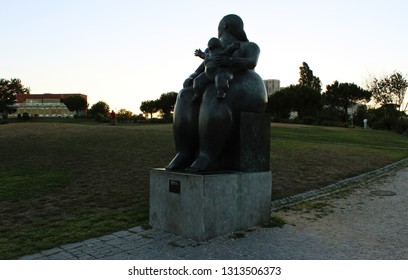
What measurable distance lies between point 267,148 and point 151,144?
39.9ft

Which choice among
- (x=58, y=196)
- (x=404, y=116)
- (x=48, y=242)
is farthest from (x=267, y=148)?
(x=404, y=116)

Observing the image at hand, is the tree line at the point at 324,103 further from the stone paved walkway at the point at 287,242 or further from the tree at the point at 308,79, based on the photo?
the stone paved walkway at the point at 287,242

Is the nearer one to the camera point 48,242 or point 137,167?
point 48,242

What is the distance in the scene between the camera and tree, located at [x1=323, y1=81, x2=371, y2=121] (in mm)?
70938

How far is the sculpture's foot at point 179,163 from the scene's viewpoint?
5.29 meters

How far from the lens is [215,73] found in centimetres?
509

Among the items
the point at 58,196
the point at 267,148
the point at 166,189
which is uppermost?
the point at 267,148

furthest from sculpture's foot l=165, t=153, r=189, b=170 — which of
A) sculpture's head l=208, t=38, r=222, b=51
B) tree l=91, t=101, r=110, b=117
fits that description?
tree l=91, t=101, r=110, b=117

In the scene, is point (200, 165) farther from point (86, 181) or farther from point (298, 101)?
point (298, 101)

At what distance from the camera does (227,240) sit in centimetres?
464

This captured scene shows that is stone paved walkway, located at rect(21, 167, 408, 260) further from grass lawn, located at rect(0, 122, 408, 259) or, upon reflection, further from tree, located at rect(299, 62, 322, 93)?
tree, located at rect(299, 62, 322, 93)

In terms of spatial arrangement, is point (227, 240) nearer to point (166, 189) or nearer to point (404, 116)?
point (166, 189)

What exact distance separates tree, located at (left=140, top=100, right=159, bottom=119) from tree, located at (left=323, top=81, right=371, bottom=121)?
35.1 meters

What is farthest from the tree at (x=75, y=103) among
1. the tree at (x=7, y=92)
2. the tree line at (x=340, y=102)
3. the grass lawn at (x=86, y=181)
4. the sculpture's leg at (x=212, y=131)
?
the sculpture's leg at (x=212, y=131)
